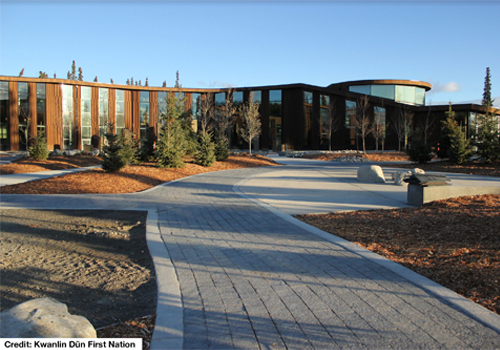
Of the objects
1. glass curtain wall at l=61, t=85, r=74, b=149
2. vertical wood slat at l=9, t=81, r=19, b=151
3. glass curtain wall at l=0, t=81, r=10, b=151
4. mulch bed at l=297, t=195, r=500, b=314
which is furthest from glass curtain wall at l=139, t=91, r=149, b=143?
mulch bed at l=297, t=195, r=500, b=314

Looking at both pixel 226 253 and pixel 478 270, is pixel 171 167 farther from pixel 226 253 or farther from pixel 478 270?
pixel 478 270

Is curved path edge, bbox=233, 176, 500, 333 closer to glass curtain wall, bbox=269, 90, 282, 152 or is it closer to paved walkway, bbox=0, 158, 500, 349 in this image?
paved walkway, bbox=0, 158, 500, 349

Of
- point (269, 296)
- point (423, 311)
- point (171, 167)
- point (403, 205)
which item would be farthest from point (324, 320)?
point (171, 167)

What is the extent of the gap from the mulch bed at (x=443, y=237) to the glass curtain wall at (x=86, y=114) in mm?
42400

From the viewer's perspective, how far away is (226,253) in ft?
18.4

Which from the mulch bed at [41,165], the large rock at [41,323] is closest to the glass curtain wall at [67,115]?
the mulch bed at [41,165]

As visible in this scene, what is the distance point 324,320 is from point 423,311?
1026 millimetres

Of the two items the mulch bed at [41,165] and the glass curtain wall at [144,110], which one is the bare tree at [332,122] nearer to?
the glass curtain wall at [144,110]

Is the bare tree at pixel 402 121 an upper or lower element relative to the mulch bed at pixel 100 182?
upper

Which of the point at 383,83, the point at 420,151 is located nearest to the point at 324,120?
the point at 383,83

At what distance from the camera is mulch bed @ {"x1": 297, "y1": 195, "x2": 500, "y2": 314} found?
4.40 metres

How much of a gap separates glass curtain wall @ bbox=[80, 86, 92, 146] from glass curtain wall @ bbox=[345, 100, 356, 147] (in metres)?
33.3

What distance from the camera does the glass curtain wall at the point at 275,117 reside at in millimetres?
46594

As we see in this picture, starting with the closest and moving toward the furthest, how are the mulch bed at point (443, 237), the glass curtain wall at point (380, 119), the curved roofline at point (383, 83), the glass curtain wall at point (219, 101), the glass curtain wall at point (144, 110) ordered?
A: 1. the mulch bed at point (443, 237)
2. the glass curtain wall at point (380, 119)
3. the glass curtain wall at point (144, 110)
4. the glass curtain wall at point (219, 101)
5. the curved roofline at point (383, 83)
